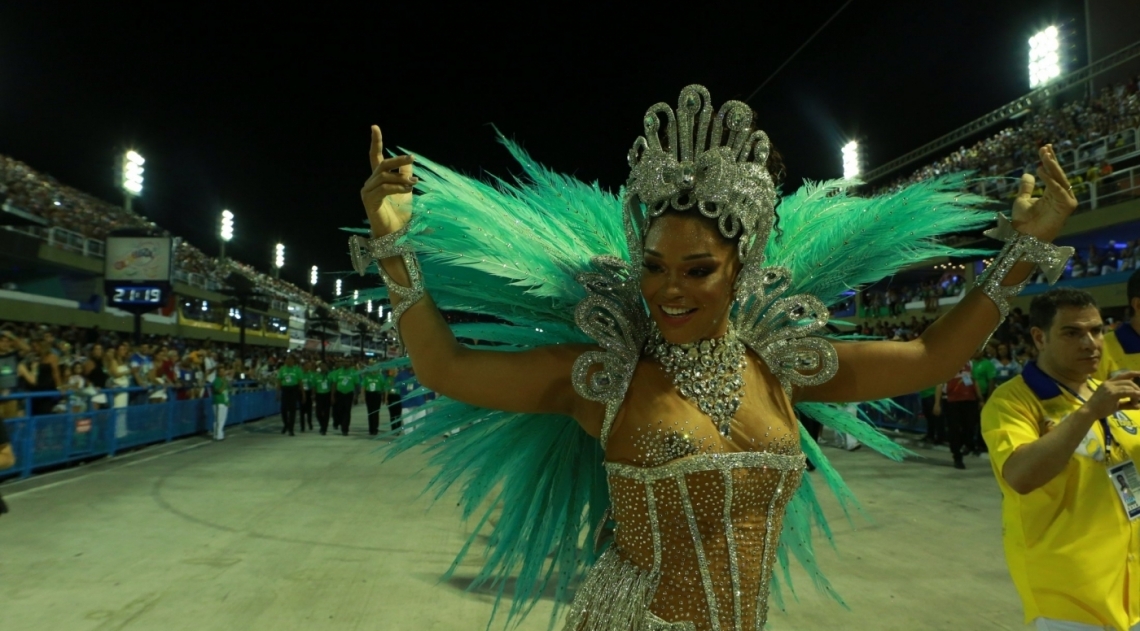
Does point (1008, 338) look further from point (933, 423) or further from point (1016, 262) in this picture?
point (1016, 262)

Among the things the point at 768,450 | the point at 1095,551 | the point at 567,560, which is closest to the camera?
the point at 768,450

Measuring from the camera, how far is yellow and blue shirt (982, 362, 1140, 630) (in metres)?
2.40

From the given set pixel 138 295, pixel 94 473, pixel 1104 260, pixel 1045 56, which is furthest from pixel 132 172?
pixel 1045 56

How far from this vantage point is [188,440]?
14.7 metres

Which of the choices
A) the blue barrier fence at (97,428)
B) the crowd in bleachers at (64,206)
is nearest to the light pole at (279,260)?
the crowd in bleachers at (64,206)

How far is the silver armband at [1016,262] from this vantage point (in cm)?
211

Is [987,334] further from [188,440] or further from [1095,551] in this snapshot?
[188,440]

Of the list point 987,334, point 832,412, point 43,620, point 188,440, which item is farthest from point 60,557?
point 188,440

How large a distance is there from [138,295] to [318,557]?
39.4 feet

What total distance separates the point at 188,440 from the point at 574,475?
14.5 metres

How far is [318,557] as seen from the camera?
5773mm

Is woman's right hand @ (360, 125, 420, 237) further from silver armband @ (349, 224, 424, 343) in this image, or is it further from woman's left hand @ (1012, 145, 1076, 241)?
woman's left hand @ (1012, 145, 1076, 241)

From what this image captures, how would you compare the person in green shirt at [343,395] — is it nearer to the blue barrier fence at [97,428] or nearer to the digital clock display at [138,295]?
the blue barrier fence at [97,428]

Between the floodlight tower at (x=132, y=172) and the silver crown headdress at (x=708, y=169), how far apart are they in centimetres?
3017
